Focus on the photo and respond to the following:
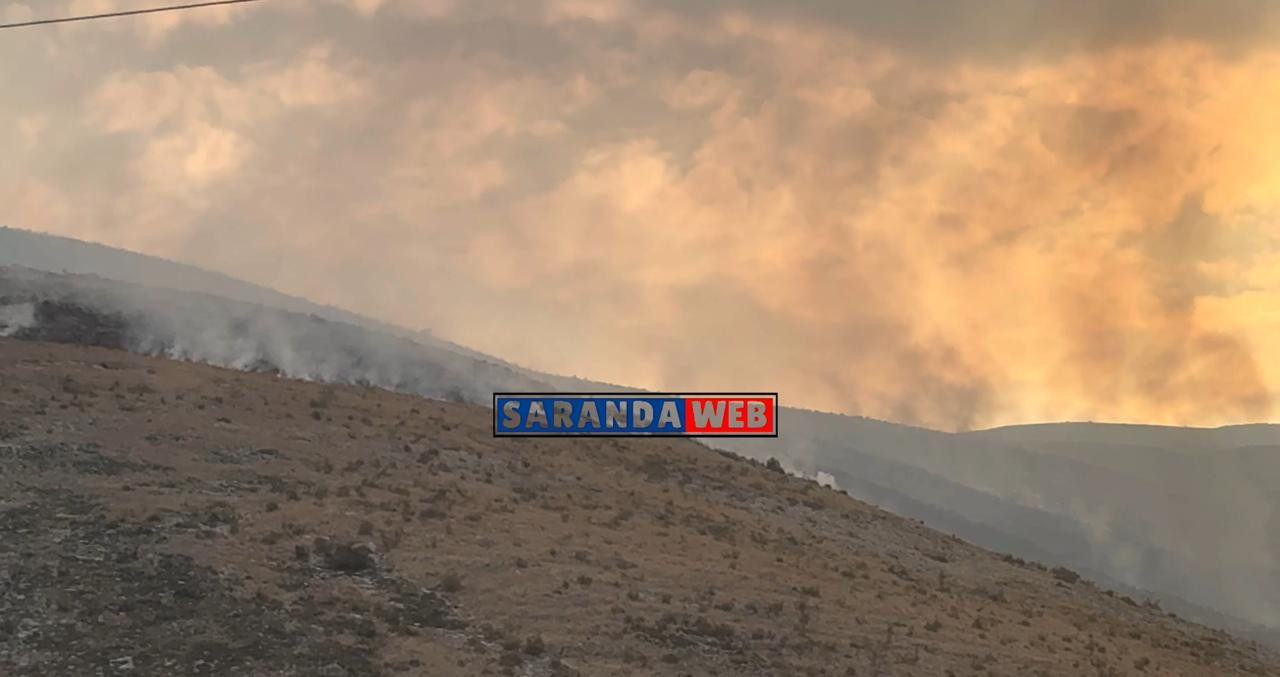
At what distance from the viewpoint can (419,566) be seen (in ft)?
73.6

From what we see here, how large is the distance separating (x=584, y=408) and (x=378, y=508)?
3324 centimetres

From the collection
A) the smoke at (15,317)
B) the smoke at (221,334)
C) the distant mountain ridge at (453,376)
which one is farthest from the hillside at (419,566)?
the distant mountain ridge at (453,376)

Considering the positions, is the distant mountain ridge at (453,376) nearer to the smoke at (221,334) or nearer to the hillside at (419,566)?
the smoke at (221,334)

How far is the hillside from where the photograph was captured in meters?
17.7

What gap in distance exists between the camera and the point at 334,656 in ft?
55.8

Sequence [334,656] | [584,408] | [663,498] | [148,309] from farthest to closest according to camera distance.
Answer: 1. [148,309]
2. [584,408]
3. [663,498]
4. [334,656]

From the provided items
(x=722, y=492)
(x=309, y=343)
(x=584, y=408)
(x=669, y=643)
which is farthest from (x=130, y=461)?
(x=309, y=343)

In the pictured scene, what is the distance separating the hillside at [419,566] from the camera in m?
17.7

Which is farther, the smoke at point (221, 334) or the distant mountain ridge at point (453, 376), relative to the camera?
the distant mountain ridge at point (453, 376)

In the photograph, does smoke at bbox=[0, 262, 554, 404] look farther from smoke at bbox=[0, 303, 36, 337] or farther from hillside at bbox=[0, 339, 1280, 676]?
hillside at bbox=[0, 339, 1280, 676]

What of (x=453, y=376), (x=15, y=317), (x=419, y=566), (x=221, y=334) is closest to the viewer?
(x=419, y=566)

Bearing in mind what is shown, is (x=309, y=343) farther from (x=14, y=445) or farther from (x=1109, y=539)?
Result: (x=1109, y=539)

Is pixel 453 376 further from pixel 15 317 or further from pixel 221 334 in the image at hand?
pixel 15 317

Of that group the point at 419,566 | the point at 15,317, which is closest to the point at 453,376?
the point at 15,317
